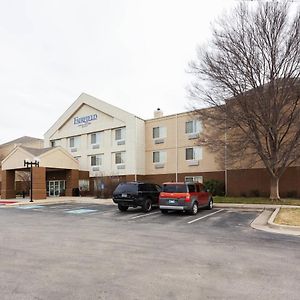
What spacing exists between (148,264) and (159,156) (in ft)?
98.6

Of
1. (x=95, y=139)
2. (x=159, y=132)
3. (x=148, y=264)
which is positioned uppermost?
(x=159, y=132)

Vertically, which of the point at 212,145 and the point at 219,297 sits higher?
the point at 212,145

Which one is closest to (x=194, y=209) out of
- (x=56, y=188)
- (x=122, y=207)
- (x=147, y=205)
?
(x=147, y=205)

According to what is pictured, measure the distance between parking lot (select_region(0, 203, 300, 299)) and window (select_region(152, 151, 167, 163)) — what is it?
80.1ft

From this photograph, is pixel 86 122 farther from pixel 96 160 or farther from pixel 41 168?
pixel 41 168

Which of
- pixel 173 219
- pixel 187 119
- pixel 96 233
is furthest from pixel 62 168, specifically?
pixel 96 233

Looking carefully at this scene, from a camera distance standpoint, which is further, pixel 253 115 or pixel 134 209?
pixel 253 115

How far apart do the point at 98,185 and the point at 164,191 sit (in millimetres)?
18137

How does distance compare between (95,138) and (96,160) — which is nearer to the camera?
(96,160)

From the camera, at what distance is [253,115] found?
23734mm

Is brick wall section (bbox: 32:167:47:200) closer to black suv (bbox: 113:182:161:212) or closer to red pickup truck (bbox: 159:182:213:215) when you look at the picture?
black suv (bbox: 113:182:161:212)

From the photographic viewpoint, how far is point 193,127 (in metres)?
34.4

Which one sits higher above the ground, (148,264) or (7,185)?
(7,185)

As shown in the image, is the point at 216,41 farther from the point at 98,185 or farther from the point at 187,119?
the point at 98,185
